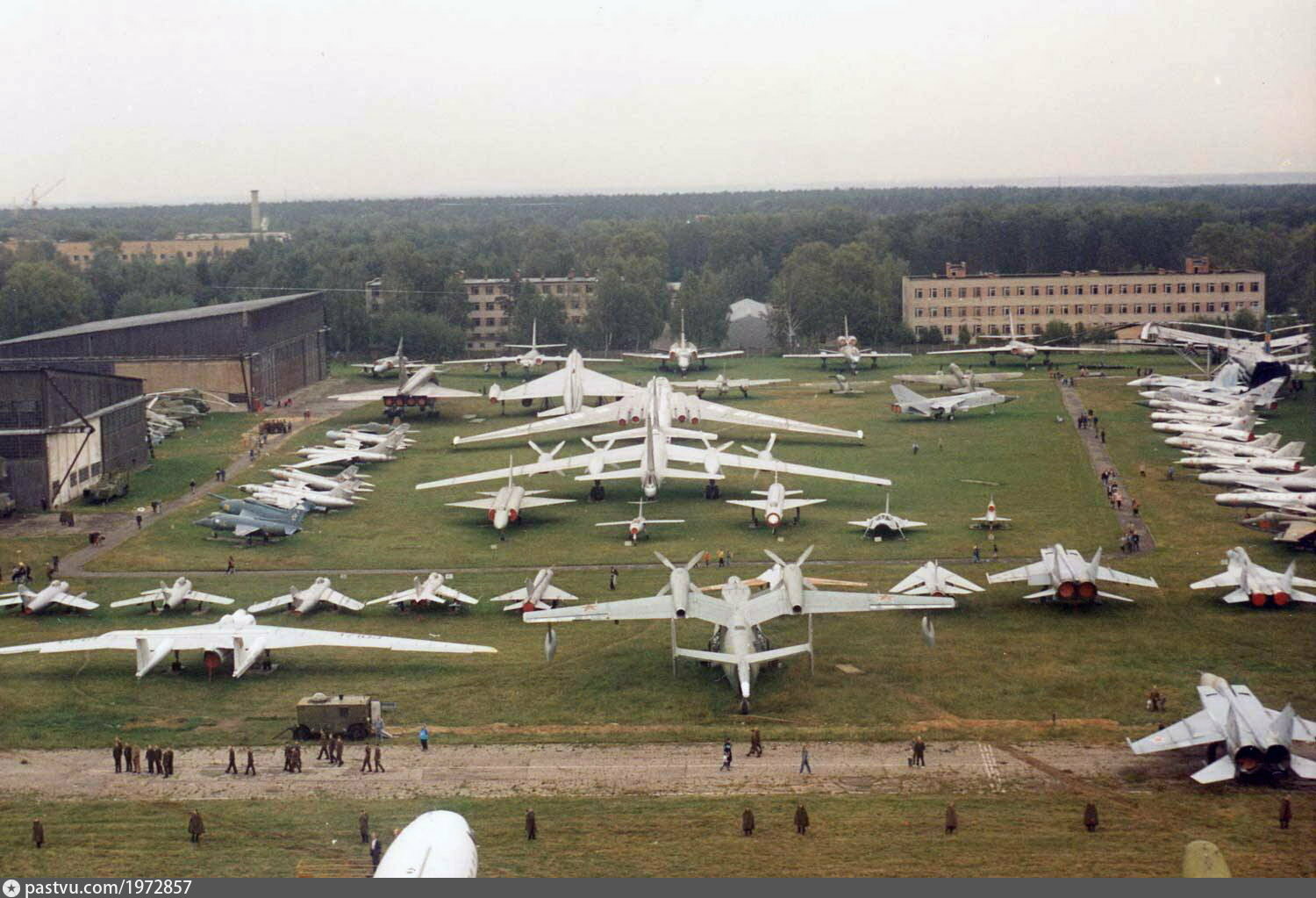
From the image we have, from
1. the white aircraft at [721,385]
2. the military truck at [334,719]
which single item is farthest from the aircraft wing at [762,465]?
the white aircraft at [721,385]

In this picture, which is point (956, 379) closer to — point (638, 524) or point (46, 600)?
point (638, 524)

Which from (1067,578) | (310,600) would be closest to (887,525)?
(1067,578)

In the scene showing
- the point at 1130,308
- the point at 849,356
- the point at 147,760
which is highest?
the point at 1130,308

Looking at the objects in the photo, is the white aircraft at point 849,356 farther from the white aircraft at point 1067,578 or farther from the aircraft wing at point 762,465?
the white aircraft at point 1067,578

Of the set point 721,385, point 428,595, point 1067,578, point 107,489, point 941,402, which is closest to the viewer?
point 1067,578

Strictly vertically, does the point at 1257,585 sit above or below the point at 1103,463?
above

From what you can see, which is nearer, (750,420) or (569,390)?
(750,420)

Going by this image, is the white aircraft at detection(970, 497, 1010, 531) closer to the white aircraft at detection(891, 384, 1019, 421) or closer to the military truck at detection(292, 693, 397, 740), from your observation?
the military truck at detection(292, 693, 397, 740)
